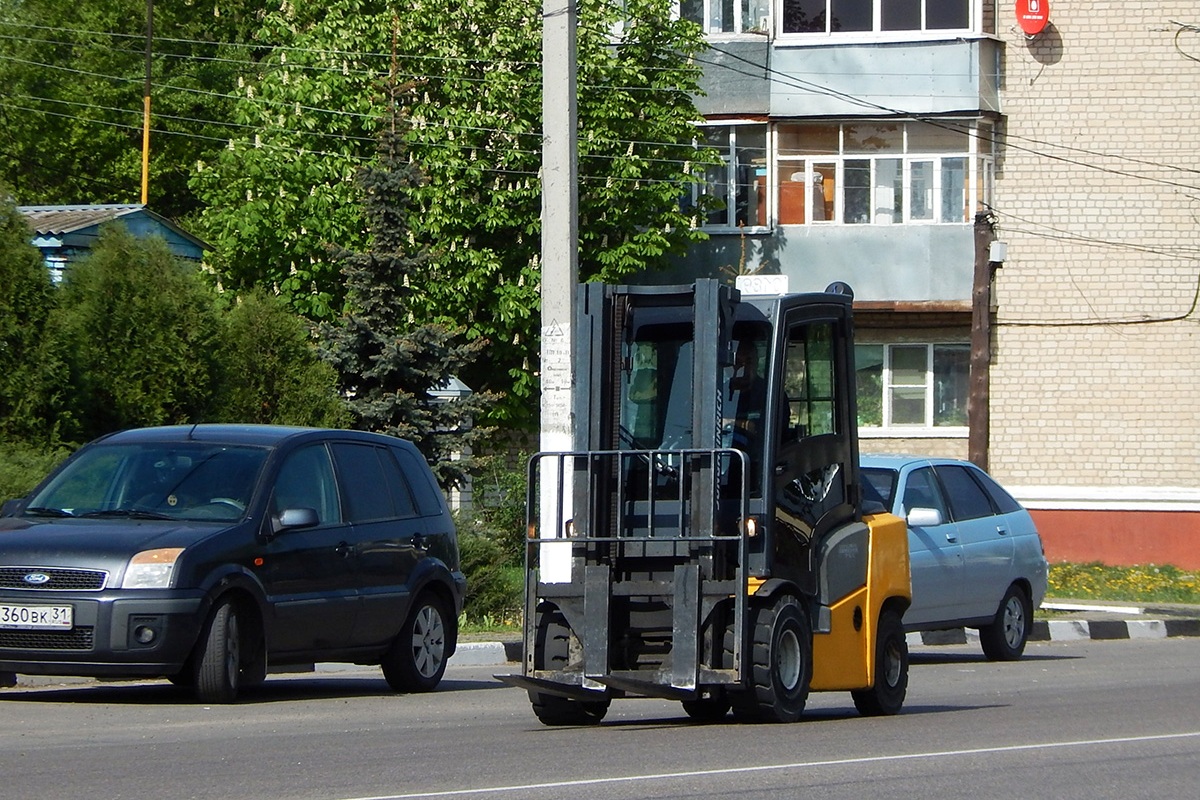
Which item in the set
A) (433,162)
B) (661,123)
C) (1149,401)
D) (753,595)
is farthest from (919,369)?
(753,595)

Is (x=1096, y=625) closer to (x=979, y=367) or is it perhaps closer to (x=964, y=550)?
(x=964, y=550)

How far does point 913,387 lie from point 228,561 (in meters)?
24.5

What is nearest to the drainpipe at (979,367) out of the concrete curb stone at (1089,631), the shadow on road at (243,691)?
the concrete curb stone at (1089,631)

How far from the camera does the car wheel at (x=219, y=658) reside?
10.5 m

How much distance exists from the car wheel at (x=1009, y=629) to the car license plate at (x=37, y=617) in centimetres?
859

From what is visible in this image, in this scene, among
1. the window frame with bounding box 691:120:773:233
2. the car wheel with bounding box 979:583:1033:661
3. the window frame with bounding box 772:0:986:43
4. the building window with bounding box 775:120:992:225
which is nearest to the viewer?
the car wheel with bounding box 979:583:1033:661

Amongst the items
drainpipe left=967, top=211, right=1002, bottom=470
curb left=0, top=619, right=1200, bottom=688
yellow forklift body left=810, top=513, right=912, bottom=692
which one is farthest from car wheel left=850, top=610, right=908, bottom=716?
drainpipe left=967, top=211, right=1002, bottom=470

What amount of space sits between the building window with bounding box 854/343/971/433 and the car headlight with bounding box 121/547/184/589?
80.0 feet

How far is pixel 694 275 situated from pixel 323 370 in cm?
1451

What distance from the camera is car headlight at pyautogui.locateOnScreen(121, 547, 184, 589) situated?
Answer: 10.2 m

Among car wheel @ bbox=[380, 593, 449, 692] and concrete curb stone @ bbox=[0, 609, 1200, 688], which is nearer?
car wheel @ bbox=[380, 593, 449, 692]

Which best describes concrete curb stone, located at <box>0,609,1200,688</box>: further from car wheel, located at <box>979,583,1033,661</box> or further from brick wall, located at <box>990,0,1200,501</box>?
A: brick wall, located at <box>990,0,1200,501</box>

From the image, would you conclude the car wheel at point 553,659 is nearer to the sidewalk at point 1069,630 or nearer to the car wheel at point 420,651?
the car wheel at point 420,651

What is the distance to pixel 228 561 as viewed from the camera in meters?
10.6
